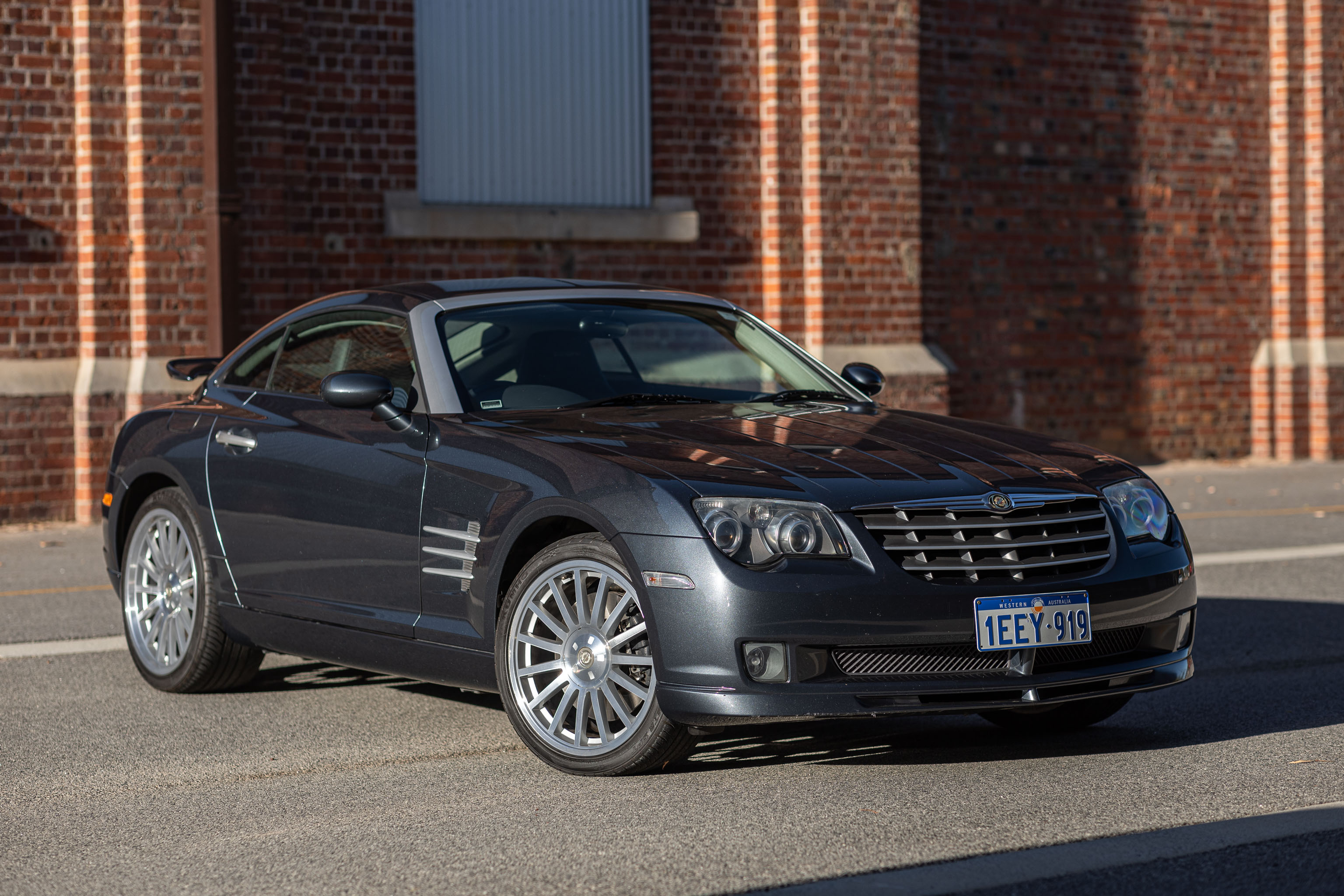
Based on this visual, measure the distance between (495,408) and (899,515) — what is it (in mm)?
1603

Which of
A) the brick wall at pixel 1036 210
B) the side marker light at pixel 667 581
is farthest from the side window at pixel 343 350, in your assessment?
the brick wall at pixel 1036 210

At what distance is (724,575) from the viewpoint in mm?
4648

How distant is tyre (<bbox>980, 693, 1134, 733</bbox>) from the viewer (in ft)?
18.6

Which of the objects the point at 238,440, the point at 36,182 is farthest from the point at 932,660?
the point at 36,182

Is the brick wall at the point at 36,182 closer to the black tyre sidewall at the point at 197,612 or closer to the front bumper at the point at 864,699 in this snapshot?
the black tyre sidewall at the point at 197,612

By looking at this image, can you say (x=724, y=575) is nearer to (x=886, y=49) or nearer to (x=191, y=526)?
(x=191, y=526)

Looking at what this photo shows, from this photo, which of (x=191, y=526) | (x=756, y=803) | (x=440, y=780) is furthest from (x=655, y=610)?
(x=191, y=526)

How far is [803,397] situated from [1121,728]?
1605mm

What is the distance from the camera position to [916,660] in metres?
4.79

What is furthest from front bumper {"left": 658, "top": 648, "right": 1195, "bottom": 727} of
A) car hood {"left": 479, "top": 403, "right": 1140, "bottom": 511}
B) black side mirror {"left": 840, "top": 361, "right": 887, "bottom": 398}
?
black side mirror {"left": 840, "top": 361, "right": 887, "bottom": 398}

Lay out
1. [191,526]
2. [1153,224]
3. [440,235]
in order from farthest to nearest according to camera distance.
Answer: [1153,224] → [440,235] → [191,526]

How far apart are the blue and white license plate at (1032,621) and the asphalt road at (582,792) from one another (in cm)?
41

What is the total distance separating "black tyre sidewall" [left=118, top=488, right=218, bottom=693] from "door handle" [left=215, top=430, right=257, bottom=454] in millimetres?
308

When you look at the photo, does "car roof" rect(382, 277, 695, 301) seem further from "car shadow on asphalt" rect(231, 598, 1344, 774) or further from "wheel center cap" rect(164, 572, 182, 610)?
"car shadow on asphalt" rect(231, 598, 1344, 774)
